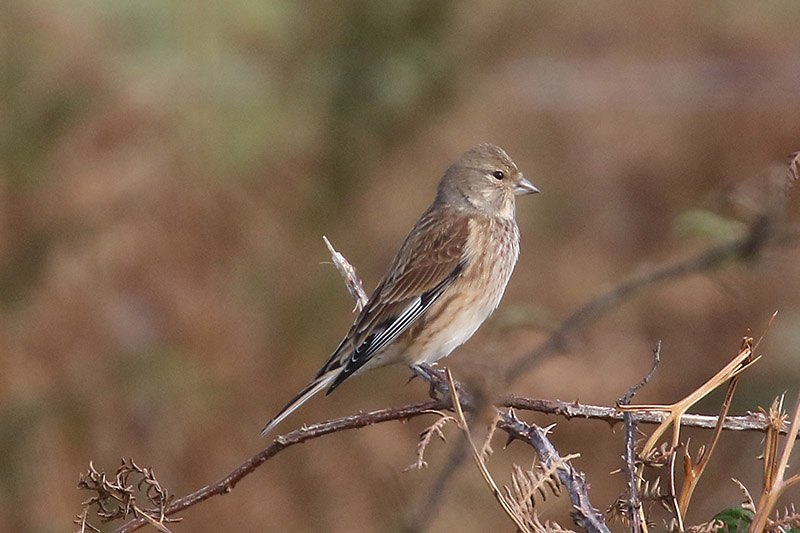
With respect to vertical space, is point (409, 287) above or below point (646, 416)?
above

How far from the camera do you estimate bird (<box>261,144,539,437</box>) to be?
14.0ft

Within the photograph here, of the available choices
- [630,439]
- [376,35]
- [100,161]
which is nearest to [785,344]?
[376,35]

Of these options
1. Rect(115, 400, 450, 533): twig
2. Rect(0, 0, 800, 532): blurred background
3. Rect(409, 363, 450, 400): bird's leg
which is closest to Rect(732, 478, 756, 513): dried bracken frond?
Rect(115, 400, 450, 533): twig

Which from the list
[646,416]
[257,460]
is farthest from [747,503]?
[257,460]

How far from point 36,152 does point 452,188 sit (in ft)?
8.39

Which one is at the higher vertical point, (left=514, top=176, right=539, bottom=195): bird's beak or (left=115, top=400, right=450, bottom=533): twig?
(left=514, top=176, right=539, bottom=195): bird's beak

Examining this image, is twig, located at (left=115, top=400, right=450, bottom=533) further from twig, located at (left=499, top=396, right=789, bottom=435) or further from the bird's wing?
the bird's wing

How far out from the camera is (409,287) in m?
4.54

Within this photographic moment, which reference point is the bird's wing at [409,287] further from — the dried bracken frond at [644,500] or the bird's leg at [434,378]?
the dried bracken frond at [644,500]

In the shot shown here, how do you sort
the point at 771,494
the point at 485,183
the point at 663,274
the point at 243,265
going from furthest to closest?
the point at 243,265 < the point at 485,183 < the point at 771,494 < the point at 663,274

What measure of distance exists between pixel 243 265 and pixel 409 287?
237 cm

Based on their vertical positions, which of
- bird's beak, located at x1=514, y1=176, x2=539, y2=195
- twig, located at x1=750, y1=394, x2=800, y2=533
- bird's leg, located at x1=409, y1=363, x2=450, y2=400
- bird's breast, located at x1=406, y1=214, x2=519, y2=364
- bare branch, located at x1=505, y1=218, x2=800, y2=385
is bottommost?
twig, located at x1=750, y1=394, x2=800, y2=533

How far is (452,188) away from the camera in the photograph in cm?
504

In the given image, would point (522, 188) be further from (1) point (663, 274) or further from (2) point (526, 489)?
(1) point (663, 274)
